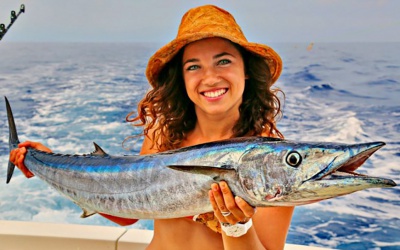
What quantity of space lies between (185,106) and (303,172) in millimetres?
1045

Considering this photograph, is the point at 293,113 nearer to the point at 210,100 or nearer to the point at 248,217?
the point at 210,100

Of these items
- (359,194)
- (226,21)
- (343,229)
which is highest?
(226,21)

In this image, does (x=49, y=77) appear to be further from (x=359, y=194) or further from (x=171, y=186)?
(x=171, y=186)

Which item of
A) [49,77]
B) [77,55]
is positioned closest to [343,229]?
[49,77]

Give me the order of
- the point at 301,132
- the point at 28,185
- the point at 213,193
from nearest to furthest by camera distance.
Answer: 1. the point at 213,193
2. the point at 28,185
3. the point at 301,132

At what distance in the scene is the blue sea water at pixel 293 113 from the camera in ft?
22.8

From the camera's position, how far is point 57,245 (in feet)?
8.70

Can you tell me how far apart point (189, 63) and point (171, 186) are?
594 millimetres

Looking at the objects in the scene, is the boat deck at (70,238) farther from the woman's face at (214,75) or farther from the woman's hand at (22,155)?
the woman's face at (214,75)

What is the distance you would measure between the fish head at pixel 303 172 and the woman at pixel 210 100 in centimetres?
34

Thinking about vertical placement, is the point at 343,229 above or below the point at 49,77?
below

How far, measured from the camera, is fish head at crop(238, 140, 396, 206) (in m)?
1.10

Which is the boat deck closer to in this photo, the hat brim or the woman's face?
the hat brim

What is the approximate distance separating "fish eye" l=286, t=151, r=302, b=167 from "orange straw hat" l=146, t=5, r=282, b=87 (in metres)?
0.72
